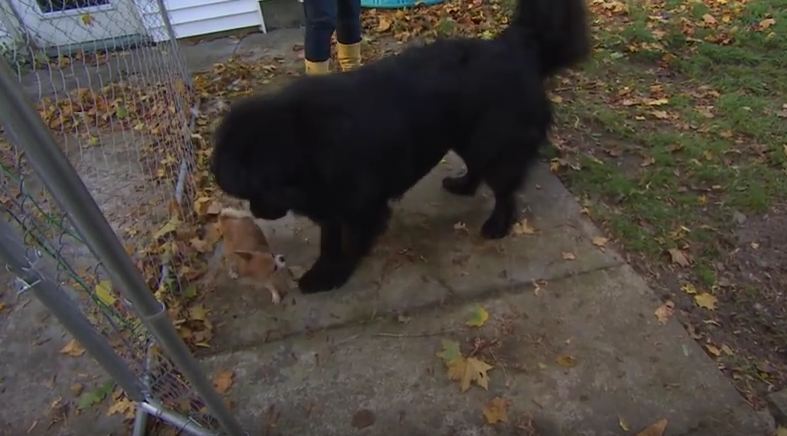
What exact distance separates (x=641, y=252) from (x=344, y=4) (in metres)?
2.28

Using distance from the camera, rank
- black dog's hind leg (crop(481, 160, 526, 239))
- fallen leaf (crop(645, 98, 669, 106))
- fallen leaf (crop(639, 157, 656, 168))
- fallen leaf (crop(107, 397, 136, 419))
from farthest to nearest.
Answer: fallen leaf (crop(645, 98, 669, 106))
fallen leaf (crop(639, 157, 656, 168))
black dog's hind leg (crop(481, 160, 526, 239))
fallen leaf (crop(107, 397, 136, 419))

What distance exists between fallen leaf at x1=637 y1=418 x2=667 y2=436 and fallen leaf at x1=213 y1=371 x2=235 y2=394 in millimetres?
1479

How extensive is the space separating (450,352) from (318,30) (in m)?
2.13

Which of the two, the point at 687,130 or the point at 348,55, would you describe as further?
the point at 348,55

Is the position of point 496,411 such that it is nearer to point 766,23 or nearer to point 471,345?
point 471,345

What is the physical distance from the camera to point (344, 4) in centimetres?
354

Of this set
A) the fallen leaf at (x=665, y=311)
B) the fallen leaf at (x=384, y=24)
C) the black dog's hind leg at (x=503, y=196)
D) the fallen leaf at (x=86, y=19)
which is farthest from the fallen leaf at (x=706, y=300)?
the fallen leaf at (x=86, y=19)

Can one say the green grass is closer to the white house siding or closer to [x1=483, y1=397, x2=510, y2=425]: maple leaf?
[x1=483, y1=397, x2=510, y2=425]: maple leaf

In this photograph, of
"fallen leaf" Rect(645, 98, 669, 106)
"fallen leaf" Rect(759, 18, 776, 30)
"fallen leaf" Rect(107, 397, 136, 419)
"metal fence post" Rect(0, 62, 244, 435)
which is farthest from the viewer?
"fallen leaf" Rect(759, 18, 776, 30)

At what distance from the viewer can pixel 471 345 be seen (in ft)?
7.36

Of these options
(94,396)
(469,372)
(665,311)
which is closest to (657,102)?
(665,311)

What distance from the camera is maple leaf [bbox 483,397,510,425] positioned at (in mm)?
1990

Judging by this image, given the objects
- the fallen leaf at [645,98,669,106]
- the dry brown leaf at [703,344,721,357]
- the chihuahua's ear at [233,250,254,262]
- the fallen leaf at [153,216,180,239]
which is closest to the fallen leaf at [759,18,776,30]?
the fallen leaf at [645,98,669,106]

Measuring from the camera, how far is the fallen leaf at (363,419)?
2.01 meters
